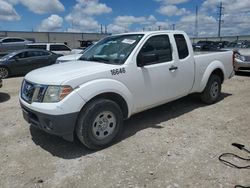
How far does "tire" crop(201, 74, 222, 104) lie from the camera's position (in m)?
6.33

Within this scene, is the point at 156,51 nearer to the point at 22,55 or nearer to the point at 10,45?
the point at 22,55

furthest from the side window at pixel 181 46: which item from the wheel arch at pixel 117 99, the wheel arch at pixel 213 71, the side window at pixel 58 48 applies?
the side window at pixel 58 48

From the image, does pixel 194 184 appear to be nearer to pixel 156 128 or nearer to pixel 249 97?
pixel 156 128

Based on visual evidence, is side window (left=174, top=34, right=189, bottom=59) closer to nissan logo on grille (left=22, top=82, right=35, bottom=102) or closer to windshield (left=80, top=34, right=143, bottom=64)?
windshield (left=80, top=34, right=143, bottom=64)

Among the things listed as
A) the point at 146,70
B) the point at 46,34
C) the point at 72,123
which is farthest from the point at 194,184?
the point at 46,34

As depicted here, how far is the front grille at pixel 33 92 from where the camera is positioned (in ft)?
12.5

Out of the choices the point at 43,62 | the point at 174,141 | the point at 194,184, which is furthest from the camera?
the point at 43,62

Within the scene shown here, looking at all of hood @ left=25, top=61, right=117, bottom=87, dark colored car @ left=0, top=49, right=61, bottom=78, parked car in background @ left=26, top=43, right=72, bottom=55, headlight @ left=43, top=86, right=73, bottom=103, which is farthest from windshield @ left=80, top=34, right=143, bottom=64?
parked car in background @ left=26, top=43, right=72, bottom=55

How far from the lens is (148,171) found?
137 inches

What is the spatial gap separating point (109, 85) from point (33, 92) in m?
1.16

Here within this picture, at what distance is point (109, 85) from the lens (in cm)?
404

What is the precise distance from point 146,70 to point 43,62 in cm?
1000

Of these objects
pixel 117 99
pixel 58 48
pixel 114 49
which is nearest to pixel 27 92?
pixel 117 99

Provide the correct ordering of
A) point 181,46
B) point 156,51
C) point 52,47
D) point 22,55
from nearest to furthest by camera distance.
A: 1. point 156,51
2. point 181,46
3. point 22,55
4. point 52,47
